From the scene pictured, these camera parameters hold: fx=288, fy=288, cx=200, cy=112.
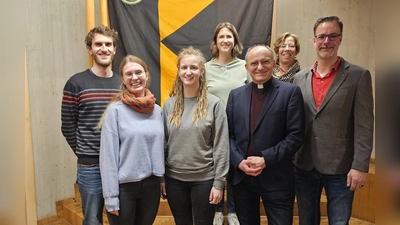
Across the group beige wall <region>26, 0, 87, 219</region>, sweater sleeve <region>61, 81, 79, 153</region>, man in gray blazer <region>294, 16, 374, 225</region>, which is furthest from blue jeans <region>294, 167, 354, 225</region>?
beige wall <region>26, 0, 87, 219</region>

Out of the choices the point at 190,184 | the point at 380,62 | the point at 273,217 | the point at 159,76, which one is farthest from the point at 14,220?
the point at 159,76

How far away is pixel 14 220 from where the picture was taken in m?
0.34

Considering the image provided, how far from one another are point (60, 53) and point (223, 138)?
7.71ft

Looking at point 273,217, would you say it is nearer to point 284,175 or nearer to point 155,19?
point 284,175

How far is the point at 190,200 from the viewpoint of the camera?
183cm

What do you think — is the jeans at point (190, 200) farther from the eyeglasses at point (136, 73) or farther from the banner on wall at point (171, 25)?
the banner on wall at point (171, 25)

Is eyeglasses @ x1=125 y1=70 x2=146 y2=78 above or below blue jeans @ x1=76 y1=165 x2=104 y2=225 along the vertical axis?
above

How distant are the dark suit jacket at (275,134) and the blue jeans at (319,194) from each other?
13cm

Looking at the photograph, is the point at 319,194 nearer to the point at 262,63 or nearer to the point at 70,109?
the point at 262,63

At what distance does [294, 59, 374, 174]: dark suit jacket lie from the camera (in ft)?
5.21

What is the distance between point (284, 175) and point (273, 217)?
27 cm

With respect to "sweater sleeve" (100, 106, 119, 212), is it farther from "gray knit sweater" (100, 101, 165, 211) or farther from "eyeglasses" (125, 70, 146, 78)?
"eyeglasses" (125, 70, 146, 78)

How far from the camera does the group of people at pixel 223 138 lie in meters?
1.65

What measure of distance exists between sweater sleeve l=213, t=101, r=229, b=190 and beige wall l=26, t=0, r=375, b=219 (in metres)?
2.19
